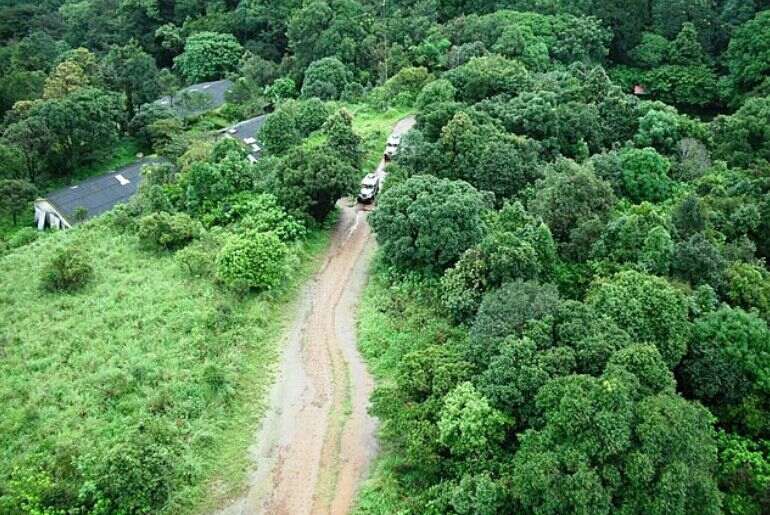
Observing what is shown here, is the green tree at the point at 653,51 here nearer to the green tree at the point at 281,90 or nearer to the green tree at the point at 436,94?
the green tree at the point at 436,94

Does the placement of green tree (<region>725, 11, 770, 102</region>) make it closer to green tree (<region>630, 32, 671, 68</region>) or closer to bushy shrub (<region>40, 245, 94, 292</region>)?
green tree (<region>630, 32, 671, 68</region>)

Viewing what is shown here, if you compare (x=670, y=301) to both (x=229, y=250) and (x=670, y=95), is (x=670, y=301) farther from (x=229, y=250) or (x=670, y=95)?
(x=670, y=95)

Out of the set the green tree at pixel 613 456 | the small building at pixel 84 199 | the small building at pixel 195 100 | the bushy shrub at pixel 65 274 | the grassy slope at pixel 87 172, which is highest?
the green tree at pixel 613 456

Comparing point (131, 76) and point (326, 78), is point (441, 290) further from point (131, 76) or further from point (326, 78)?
point (131, 76)

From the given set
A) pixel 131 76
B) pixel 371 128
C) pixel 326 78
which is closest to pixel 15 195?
pixel 131 76

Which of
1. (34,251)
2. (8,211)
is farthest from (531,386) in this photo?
(8,211)

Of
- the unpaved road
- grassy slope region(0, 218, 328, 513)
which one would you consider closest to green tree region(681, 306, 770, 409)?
the unpaved road

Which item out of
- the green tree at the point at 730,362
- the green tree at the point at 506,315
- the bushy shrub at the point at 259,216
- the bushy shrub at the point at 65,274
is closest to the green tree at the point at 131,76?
the bushy shrub at the point at 259,216
